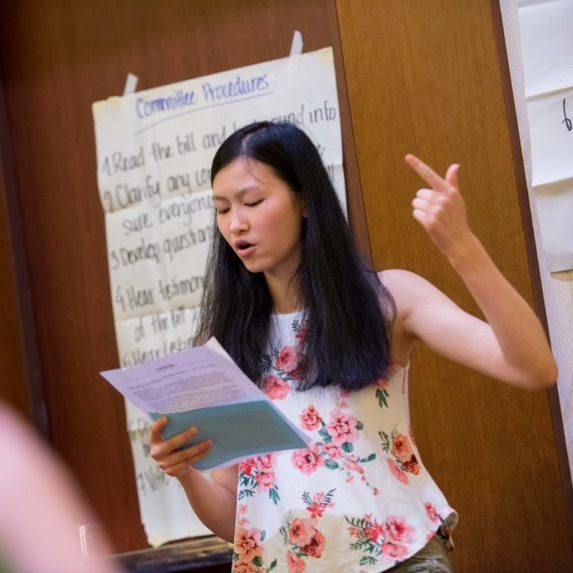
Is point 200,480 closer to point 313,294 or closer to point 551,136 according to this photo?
point 313,294

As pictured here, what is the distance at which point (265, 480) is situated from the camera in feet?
5.28

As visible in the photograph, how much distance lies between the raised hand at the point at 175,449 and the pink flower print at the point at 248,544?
130 mm

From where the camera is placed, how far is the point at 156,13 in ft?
8.45

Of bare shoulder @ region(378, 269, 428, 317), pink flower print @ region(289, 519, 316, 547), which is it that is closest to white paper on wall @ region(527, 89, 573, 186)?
bare shoulder @ region(378, 269, 428, 317)

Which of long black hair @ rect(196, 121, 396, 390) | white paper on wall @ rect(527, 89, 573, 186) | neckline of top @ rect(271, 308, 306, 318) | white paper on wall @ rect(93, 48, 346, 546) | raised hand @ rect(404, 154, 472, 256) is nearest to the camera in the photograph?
raised hand @ rect(404, 154, 472, 256)

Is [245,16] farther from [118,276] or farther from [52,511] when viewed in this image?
[52,511]

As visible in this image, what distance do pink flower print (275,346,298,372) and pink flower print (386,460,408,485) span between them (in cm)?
21

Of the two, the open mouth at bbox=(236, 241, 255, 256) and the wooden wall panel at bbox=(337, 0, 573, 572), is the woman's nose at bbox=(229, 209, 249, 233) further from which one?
the wooden wall panel at bbox=(337, 0, 573, 572)

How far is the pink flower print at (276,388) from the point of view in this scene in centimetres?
163

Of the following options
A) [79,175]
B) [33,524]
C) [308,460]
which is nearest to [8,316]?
[79,175]

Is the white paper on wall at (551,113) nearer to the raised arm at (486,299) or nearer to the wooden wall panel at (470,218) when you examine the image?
the wooden wall panel at (470,218)

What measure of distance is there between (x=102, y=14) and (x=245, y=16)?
1.29ft

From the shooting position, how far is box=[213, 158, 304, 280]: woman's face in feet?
5.39

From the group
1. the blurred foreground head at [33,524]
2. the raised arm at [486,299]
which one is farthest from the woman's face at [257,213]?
the blurred foreground head at [33,524]
